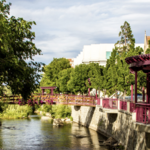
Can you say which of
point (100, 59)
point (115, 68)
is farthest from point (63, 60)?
point (115, 68)

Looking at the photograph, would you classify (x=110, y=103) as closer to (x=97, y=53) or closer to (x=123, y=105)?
(x=123, y=105)

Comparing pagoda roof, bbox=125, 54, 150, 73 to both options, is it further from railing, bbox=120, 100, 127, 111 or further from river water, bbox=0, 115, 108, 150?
river water, bbox=0, 115, 108, 150

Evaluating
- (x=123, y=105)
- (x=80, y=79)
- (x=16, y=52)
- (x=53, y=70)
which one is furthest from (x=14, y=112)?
(x=16, y=52)

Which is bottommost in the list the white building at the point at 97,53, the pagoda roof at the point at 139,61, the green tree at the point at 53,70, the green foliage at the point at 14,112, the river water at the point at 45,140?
the river water at the point at 45,140

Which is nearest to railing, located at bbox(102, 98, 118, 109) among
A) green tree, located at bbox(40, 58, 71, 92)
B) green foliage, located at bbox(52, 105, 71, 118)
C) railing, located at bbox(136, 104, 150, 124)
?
railing, located at bbox(136, 104, 150, 124)

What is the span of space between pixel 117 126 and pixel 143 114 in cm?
1281

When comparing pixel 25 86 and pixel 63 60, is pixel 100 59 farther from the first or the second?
pixel 25 86

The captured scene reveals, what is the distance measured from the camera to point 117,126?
29.4 m

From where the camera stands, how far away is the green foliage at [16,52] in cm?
1464

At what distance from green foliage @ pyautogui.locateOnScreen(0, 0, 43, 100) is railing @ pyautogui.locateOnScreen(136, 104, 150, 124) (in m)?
6.45

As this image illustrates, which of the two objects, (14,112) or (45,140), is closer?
(45,140)

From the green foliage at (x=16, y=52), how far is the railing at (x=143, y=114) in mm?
6447

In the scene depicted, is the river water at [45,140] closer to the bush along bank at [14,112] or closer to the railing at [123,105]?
the railing at [123,105]

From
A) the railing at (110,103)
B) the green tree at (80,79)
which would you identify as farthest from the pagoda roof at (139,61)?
the green tree at (80,79)
